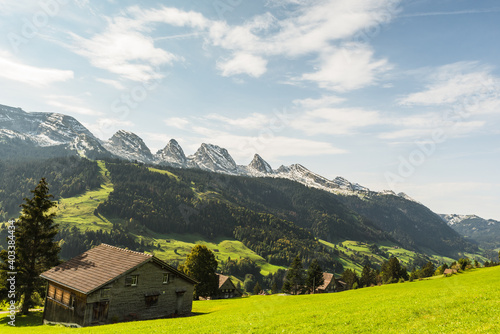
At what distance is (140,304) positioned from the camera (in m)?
40.8

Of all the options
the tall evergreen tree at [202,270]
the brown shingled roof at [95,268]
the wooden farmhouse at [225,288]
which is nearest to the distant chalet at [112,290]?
the brown shingled roof at [95,268]

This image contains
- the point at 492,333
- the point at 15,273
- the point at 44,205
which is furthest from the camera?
the point at 44,205

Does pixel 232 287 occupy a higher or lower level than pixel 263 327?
lower

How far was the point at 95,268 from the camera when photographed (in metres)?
40.7

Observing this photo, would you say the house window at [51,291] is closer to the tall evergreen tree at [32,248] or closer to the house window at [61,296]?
the house window at [61,296]

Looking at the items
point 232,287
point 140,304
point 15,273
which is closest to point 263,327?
point 140,304

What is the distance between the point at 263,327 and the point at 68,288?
99.8ft

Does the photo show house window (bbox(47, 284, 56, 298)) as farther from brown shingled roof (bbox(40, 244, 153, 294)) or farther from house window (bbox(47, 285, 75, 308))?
brown shingled roof (bbox(40, 244, 153, 294))

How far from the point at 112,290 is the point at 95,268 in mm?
5003

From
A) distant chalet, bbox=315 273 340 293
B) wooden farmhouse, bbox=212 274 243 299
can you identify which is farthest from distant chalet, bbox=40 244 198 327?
distant chalet, bbox=315 273 340 293

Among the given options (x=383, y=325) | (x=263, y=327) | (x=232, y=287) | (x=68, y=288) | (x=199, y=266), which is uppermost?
(x=383, y=325)

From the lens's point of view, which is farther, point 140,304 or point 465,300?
point 140,304

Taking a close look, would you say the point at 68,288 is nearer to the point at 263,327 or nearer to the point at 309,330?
the point at 263,327

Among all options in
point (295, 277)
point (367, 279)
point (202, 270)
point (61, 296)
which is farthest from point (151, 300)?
point (367, 279)
